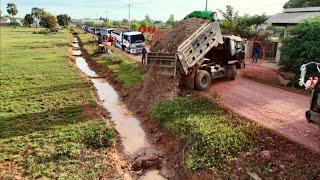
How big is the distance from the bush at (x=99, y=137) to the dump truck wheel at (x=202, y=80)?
546 cm

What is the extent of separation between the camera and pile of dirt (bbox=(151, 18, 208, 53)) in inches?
638

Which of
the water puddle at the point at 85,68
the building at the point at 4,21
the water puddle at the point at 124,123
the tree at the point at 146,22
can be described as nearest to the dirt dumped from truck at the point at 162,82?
the water puddle at the point at 124,123

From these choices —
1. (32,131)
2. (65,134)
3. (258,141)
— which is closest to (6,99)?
(32,131)

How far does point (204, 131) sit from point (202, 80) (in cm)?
589

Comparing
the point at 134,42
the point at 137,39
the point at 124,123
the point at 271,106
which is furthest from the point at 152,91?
the point at 137,39

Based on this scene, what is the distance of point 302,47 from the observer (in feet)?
58.0

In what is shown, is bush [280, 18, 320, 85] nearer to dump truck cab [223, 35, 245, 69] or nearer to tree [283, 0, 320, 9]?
dump truck cab [223, 35, 245, 69]

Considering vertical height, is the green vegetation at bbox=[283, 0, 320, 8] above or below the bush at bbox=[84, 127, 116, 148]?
above

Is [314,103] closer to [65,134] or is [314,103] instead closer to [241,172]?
[241,172]

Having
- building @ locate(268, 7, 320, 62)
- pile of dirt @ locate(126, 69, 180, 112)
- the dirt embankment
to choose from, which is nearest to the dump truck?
pile of dirt @ locate(126, 69, 180, 112)

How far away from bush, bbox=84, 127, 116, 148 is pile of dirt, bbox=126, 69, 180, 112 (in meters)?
3.51

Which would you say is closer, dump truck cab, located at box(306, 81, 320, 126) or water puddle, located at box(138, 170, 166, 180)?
dump truck cab, located at box(306, 81, 320, 126)

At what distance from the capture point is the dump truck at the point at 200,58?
1488 centimetres

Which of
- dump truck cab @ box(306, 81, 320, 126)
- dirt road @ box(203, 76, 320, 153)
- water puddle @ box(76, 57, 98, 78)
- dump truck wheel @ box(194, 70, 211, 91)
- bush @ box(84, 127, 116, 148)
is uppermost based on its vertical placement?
dump truck cab @ box(306, 81, 320, 126)
